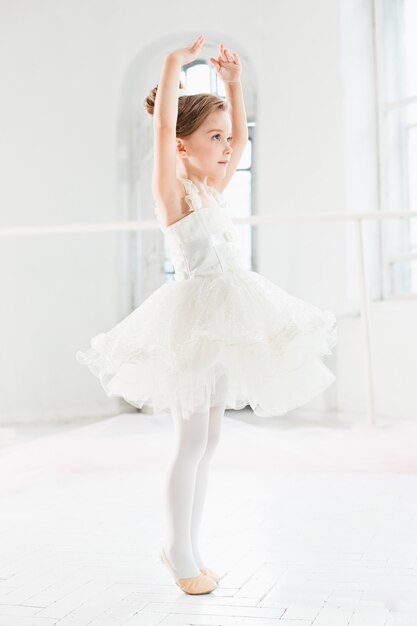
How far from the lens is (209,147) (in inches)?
61.1

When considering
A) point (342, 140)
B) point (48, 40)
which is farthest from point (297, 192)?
point (48, 40)

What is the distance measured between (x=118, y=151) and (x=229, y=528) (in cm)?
296

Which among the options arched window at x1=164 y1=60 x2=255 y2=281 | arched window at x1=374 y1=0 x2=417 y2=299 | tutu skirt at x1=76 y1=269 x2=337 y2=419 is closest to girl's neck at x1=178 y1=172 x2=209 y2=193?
tutu skirt at x1=76 y1=269 x2=337 y2=419

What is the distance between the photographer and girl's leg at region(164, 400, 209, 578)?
1.43 metres

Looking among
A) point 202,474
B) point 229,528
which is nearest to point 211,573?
point 202,474

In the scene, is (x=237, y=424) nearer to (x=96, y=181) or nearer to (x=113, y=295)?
(x=113, y=295)

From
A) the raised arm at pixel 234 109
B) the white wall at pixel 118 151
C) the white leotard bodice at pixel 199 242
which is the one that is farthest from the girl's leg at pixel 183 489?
the white wall at pixel 118 151

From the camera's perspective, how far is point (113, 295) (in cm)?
429

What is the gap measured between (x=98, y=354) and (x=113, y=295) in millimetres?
2690

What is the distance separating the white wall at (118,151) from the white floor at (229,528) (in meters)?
0.91

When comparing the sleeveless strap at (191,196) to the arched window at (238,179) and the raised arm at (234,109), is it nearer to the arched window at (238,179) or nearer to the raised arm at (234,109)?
the raised arm at (234,109)

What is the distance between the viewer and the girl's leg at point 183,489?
1434 mm

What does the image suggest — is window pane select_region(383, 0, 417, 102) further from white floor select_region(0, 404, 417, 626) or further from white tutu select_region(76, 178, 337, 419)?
white tutu select_region(76, 178, 337, 419)

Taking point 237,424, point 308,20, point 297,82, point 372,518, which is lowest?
point 372,518
